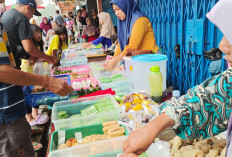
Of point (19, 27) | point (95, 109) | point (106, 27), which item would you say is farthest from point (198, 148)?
point (106, 27)

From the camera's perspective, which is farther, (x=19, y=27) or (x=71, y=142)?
(x=19, y=27)

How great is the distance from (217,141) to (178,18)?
3.08 metres

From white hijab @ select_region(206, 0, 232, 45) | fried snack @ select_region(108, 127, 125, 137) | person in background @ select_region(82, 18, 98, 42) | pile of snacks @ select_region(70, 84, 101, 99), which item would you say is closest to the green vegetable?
fried snack @ select_region(108, 127, 125, 137)

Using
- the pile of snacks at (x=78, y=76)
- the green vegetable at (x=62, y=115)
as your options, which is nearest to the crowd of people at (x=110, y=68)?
the green vegetable at (x=62, y=115)

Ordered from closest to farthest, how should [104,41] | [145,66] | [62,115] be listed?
[62,115], [145,66], [104,41]

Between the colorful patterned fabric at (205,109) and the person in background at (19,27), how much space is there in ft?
6.99

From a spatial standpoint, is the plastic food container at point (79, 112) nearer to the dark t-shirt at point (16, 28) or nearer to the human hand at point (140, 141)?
the human hand at point (140, 141)

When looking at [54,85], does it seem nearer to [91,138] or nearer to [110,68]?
[91,138]

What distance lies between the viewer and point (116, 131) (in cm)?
131

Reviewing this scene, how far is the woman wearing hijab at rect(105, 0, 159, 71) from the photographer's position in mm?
2336

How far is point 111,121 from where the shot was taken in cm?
142

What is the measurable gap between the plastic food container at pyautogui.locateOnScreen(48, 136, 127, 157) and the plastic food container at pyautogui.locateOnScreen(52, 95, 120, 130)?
0.32 metres

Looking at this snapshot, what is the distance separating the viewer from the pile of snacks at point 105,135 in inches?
49.9

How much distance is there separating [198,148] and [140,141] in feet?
2.00
